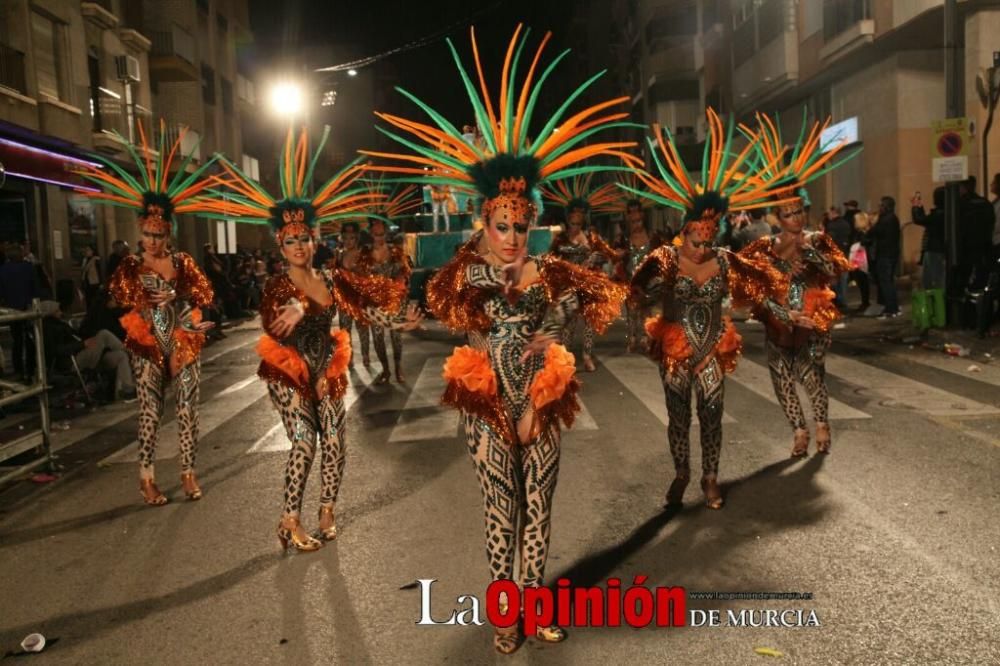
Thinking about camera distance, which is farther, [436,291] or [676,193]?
[676,193]

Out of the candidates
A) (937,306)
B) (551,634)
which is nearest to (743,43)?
(937,306)

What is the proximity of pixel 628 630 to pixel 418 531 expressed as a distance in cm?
186

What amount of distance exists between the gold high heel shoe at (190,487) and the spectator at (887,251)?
526 inches

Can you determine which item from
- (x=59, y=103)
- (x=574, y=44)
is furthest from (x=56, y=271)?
(x=574, y=44)

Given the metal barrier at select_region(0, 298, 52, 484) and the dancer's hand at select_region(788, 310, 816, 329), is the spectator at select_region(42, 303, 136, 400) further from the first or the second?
the dancer's hand at select_region(788, 310, 816, 329)

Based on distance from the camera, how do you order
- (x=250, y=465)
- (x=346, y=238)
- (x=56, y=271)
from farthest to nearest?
(x=56, y=271), (x=346, y=238), (x=250, y=465)

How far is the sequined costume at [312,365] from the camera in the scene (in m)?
5.33

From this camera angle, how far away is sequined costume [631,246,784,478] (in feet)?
19.2

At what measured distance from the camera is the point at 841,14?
924 inches

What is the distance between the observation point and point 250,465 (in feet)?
25.8

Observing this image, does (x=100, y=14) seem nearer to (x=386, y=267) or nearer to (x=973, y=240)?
(x=386, y=267)

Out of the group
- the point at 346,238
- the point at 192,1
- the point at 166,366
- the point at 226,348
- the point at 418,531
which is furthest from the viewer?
the point at 192,1

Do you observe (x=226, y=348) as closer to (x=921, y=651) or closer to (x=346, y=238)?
(x=346, y=238)

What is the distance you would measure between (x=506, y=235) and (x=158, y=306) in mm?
Result: 3516
